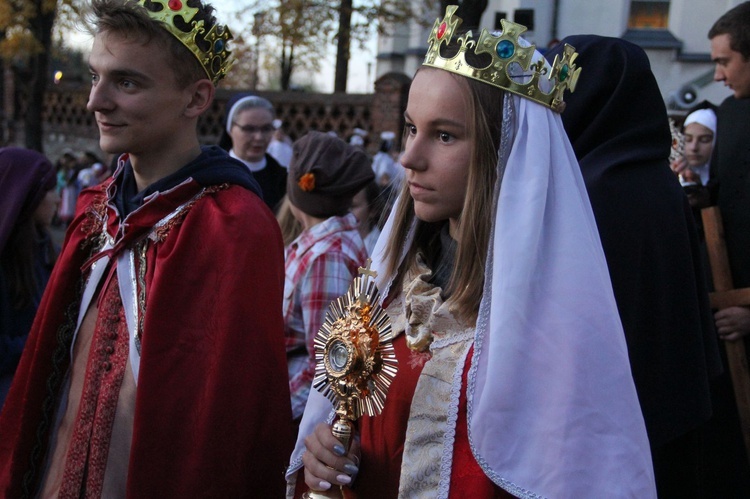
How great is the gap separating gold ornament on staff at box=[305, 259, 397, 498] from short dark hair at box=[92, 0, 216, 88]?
1.02m

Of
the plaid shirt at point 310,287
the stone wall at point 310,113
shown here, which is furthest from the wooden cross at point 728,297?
the stone wall at point 310,113

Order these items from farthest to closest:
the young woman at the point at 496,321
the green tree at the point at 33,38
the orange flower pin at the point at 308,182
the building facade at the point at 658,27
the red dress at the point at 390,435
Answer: the building facade at the point at 658,27 → the green tree at the point at 33,38 → the orange flower pin at the point at 308,182 → the red dress at the point at 390,435 → the young woman at the point at 496,321

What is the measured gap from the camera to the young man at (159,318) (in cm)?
236

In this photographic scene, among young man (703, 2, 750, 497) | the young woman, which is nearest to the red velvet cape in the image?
the young woman

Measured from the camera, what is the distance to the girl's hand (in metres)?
1.95

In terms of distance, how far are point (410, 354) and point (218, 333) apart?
2.06 ft

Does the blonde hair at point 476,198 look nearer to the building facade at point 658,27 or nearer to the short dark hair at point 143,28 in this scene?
the short dark hair at point 143,28

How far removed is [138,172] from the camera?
265 cm

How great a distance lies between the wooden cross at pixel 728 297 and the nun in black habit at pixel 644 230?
930mm

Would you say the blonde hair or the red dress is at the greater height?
the blonde hair

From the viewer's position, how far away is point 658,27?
18031 mm

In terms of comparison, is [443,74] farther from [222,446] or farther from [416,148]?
[222,446]

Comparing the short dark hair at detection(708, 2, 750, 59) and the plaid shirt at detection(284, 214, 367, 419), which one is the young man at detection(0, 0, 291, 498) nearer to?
the plaid shirt at detection(284, 214, 367, 419)

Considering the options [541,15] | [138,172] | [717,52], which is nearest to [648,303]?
[138,172]
